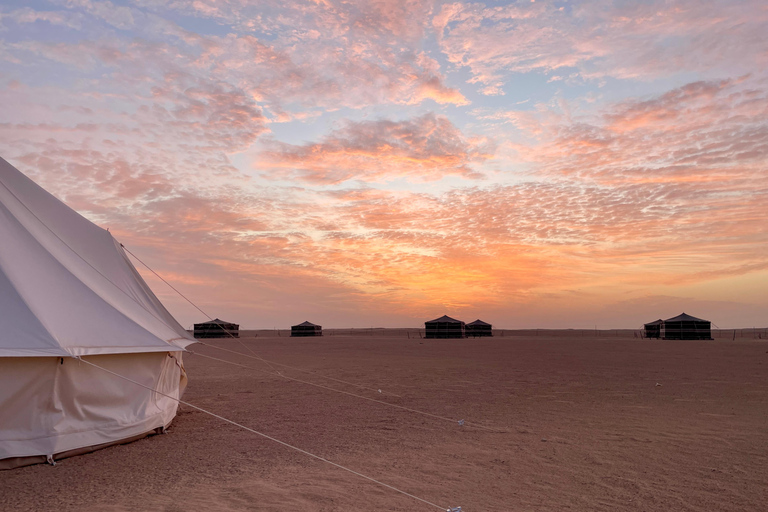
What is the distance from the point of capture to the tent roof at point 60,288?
6.63m

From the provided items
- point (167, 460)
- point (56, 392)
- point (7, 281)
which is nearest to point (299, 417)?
point (167, 460)

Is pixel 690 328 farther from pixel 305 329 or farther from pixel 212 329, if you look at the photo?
pixel 212 329

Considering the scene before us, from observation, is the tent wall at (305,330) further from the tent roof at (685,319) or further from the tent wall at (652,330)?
the tent roof at (685,319)

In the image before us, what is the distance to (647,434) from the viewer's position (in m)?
8.80

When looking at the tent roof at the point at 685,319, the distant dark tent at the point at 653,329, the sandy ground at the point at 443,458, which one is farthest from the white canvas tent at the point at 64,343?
the distant dark tent at the point at 653,329

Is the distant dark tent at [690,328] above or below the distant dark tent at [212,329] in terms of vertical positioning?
above

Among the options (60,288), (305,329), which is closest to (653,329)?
(305,329)

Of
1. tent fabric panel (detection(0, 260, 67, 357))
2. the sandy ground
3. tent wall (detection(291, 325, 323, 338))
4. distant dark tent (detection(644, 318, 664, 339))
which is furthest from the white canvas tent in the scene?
tent wall (detection(291, 325, 323, 338))

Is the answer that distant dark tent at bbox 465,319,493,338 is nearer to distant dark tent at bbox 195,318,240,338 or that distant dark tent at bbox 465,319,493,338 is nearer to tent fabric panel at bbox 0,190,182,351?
distant dark tent at bbox 195,318,240,338

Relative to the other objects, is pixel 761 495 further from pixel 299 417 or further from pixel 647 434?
pixel 299 417

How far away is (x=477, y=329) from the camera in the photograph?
3105 inches

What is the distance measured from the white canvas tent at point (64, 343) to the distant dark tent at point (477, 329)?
233ft

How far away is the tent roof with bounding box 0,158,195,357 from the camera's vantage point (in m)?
6.63

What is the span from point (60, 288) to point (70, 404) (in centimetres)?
165
